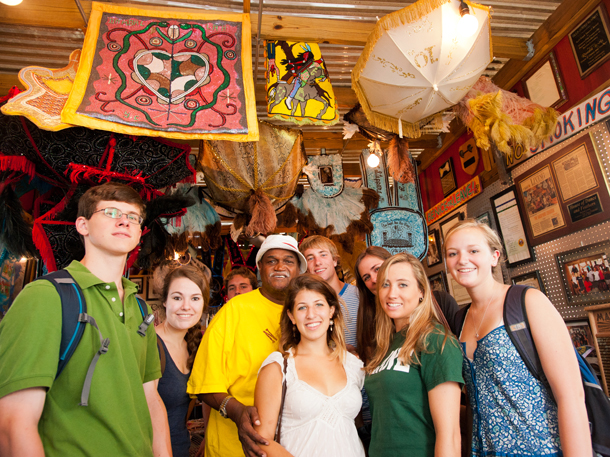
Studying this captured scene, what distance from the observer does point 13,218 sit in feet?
10.2

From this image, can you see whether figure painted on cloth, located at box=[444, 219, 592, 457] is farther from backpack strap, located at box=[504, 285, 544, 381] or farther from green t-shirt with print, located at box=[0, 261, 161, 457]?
green t-shirt with print, located at box=[0, 261, 161, 457]

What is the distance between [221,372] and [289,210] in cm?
286

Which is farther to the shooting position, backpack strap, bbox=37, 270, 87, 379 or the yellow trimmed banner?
the yellow trimmed banner

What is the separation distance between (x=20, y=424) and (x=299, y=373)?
116 centimetres

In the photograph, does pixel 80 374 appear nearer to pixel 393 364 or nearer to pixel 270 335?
pixel 270 335

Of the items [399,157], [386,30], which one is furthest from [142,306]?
[399,157]

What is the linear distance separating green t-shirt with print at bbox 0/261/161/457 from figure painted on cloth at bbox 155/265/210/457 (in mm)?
902

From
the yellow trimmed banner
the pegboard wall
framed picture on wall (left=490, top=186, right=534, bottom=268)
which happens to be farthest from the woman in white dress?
the yellow trimmed banner

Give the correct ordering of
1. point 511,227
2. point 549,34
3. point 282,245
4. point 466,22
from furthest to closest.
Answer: point 511,227 → point 549,34 → point 466,22 → point 282,245

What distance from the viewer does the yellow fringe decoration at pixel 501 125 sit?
358 cm

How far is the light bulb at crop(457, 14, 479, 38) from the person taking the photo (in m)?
3.01

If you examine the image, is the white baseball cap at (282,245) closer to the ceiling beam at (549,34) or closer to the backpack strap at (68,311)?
the backpack strap at (68,311)

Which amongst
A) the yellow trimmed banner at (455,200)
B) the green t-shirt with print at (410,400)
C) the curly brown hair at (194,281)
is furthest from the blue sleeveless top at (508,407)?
the yellow trimmed banner at (455,200)

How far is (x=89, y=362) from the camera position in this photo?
155 cm
